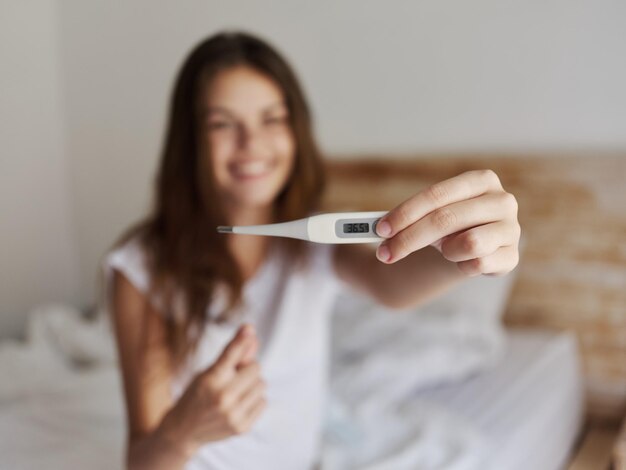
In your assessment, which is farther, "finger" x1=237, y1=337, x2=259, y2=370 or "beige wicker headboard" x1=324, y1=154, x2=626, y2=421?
"beige wicker headboard" x1=324, y1=154, x2=626, y2=421

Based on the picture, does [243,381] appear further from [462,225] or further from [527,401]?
[527,401]

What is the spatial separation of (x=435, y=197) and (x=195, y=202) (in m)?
0.41

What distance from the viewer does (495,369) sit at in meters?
1.05

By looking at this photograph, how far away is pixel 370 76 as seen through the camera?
1.13m

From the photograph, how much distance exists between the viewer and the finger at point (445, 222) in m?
0.42

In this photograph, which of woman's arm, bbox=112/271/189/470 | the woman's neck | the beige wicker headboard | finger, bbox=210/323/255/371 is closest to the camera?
finger, bbox=210/323/255/371

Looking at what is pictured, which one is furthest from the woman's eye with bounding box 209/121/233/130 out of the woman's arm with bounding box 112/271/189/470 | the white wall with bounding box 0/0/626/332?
the woman's arm with bounding box 112/271/189/470

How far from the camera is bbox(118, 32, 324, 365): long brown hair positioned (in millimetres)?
688

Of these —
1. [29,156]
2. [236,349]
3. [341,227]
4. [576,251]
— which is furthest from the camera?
[576,251]

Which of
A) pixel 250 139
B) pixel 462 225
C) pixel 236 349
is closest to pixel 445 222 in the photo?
pixel 462 225

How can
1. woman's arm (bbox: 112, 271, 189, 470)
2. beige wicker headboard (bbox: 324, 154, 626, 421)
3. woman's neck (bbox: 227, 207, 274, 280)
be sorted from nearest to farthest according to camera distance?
woman's arm (bbox: 112, 271, 189, 470) < woman's neck (bbox: 227, 207, 274, 280) < beige wicker headboard (bbox: 324, 154, 626, 421)

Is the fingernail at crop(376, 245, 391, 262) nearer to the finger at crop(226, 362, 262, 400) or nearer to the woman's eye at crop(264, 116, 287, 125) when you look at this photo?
the finger at crop(226, 362, 262, 400)

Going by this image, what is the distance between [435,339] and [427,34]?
0.55 m

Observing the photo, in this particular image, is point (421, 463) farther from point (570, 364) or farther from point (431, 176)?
point (431, 176)
